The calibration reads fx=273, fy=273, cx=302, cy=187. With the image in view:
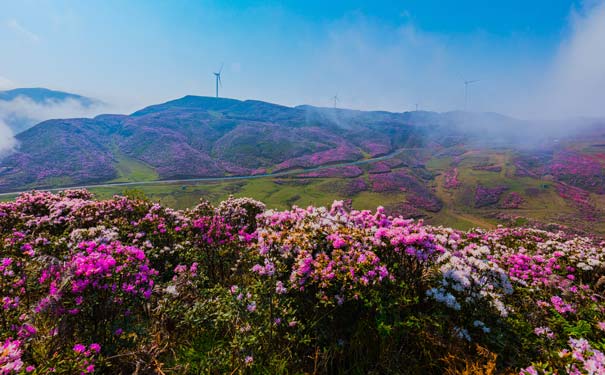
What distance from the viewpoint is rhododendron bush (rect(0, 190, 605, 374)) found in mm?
3543

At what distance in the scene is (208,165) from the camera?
7094 centimetres

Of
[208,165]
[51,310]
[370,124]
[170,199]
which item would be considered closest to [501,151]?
[370,124]

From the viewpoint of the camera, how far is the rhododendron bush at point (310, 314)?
11.6 feet

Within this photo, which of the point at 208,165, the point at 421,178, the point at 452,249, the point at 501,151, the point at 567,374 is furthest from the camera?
the point at 501,151

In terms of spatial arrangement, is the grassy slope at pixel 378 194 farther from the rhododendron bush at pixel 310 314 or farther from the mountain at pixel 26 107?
the mountain at pixel 26 107

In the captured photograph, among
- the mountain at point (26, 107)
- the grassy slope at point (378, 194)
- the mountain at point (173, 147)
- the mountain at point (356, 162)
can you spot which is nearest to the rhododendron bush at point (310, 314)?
the grassy slope at point (378, 194)

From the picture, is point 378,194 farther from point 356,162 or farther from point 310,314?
point 310,314

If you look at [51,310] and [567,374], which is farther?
[51,310]

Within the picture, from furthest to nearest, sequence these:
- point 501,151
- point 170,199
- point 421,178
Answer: point 501,151, point 421,178, point 170,199

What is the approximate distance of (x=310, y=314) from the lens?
4.33 m

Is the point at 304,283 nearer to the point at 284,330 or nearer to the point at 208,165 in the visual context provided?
the point at 284,330

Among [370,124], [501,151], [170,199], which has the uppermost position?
[370,124]

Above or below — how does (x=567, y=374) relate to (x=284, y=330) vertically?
above

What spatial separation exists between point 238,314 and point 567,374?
4.00 meters
